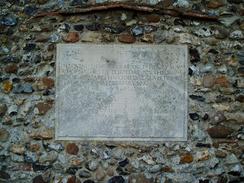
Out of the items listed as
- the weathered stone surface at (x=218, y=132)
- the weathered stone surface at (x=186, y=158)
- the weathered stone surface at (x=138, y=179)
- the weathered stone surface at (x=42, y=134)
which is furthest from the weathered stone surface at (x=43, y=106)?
the weathered stone surface at (x=218, y=132)

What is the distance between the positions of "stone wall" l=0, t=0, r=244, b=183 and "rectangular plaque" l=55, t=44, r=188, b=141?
0.08 meters

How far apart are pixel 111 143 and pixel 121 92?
48cm

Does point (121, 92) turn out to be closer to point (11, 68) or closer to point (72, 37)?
point (72, 37)

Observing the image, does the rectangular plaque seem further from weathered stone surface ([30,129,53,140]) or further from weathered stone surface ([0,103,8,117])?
weathered stone surface ([0,103,8,117])

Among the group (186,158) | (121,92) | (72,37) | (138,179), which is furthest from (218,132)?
(72,37)

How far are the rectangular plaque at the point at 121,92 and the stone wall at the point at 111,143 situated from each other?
76mm

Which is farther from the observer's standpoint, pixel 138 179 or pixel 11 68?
pixel 11 68

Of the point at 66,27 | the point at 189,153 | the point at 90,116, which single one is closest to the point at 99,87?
the point at 90,116

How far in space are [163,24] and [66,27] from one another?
3.02ft

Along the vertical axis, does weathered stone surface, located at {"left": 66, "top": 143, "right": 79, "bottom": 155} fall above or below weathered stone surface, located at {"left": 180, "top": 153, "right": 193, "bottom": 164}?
above

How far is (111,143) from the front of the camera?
5504 millimetres

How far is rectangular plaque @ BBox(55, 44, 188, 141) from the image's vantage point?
552cm

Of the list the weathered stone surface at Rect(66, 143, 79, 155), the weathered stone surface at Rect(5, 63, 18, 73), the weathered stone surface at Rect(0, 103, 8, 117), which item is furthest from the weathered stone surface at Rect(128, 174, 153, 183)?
the weathered stone surface at Rect(5, 63, 18, 73)

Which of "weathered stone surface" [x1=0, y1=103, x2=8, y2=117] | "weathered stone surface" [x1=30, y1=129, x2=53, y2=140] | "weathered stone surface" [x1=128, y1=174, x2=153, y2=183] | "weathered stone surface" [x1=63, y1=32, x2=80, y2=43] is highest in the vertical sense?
"weathered stone surface" [x1=63, y1=32, x2=80, y2=43]
